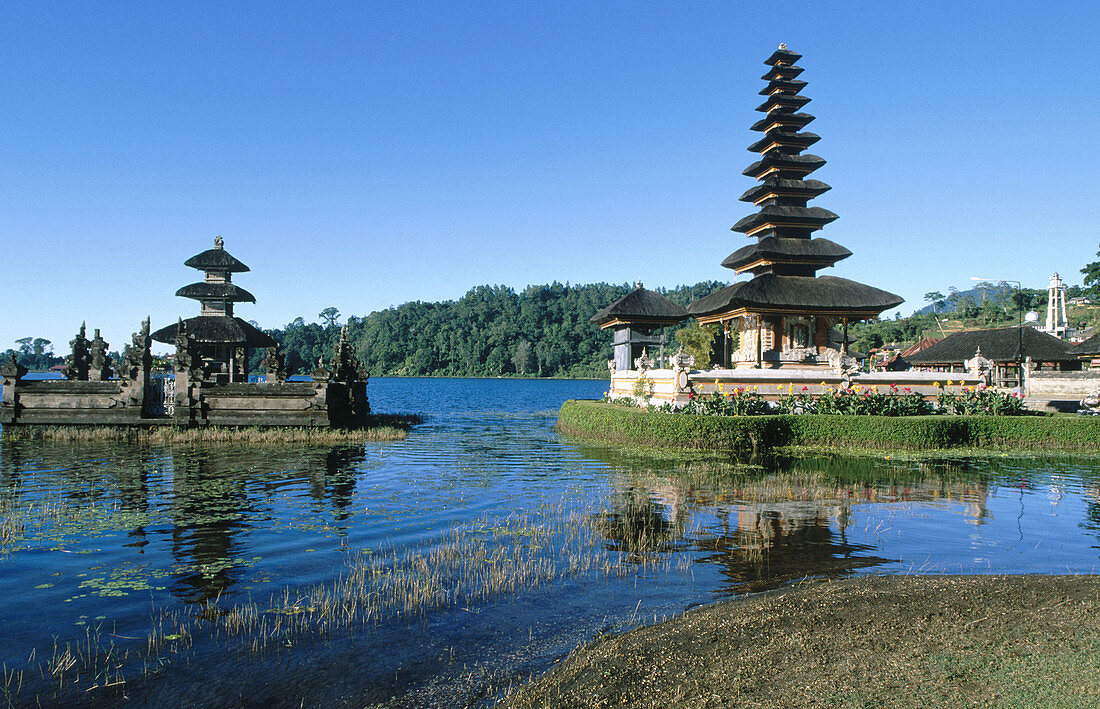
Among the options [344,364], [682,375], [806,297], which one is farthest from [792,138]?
[344,364]

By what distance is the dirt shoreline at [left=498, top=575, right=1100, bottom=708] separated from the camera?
5598 millimetres

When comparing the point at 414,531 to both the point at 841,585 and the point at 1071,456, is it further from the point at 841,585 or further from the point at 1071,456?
the point at 1071,456

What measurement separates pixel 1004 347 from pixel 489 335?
124 meters

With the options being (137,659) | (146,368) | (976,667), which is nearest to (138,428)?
(146,368)

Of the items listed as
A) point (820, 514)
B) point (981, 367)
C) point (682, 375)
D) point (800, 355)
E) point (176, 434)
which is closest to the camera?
point (820, 514)

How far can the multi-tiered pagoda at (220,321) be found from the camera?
37750mm

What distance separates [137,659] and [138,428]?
82.4 ft

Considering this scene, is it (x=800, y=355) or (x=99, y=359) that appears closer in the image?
(x=99, y=359)

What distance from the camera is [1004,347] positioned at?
46.6 metres

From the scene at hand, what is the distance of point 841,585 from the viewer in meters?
9.07

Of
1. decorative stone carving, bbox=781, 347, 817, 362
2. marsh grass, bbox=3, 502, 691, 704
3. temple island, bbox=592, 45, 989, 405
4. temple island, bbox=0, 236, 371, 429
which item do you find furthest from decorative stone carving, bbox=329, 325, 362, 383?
decorative stone carving, bbox=781, 347, 817, 362

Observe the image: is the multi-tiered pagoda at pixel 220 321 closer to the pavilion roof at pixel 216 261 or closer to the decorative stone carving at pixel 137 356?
the pavilion roof at pixel 216 261

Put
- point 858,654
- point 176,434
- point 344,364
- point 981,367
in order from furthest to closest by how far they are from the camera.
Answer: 1. point 344,364
2. point 981,367
3. point 176,434
4. point 858,654

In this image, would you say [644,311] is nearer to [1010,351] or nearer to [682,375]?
[682,375]
